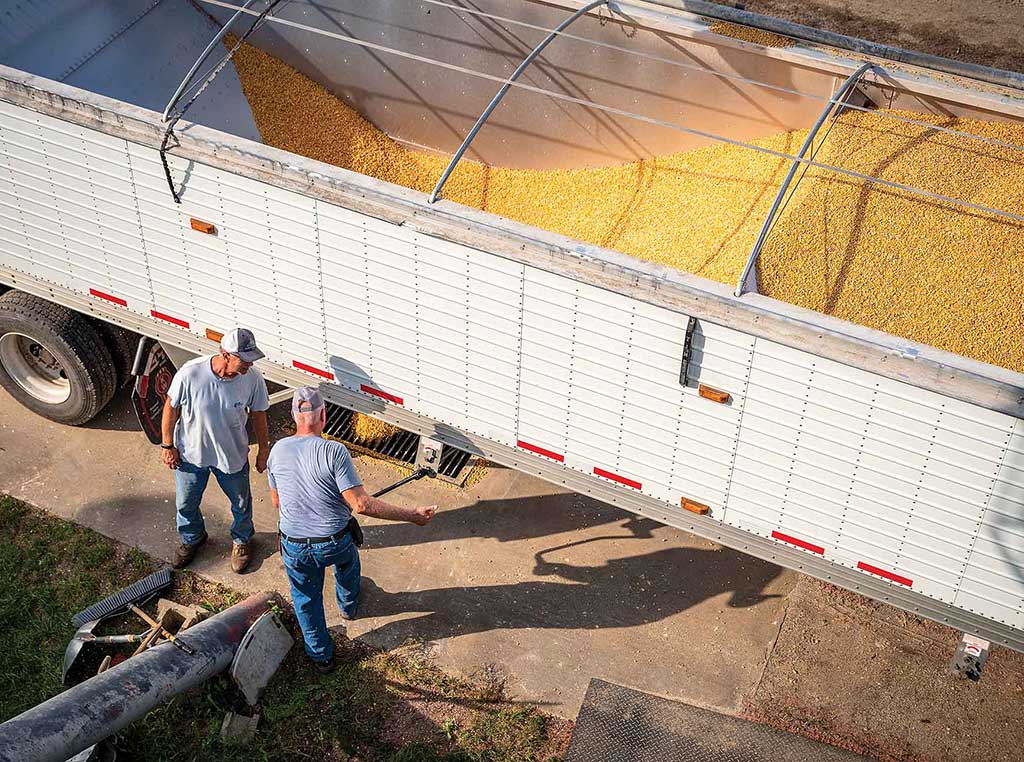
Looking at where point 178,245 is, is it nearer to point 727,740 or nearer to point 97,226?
point 97,226

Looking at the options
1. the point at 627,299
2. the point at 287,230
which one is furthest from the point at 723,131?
the point at 287,230

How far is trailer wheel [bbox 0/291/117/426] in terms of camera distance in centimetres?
655

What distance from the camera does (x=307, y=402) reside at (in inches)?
200

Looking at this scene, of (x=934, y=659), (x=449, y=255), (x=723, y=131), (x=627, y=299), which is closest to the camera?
(x=627, y=299)

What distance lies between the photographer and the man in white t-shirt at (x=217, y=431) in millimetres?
5441

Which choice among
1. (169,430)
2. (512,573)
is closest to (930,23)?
(512,573)

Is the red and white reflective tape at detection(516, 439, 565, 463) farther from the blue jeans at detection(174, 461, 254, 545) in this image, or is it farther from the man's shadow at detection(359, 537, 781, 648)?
the blue jeans at detection(174, 461, 254, 545)

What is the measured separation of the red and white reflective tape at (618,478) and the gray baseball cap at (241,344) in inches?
73.5

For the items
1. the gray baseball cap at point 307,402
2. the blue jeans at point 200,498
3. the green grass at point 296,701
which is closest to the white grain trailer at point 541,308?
the gray baseball cap at point 307,402

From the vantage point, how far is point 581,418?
516 centimetres

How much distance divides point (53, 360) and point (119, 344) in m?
0.48

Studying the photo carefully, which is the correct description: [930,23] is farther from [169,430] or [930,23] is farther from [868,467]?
[169,430]

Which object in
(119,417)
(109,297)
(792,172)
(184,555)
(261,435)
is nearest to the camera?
(792,172)

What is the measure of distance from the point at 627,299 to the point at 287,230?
1885 millimetres
